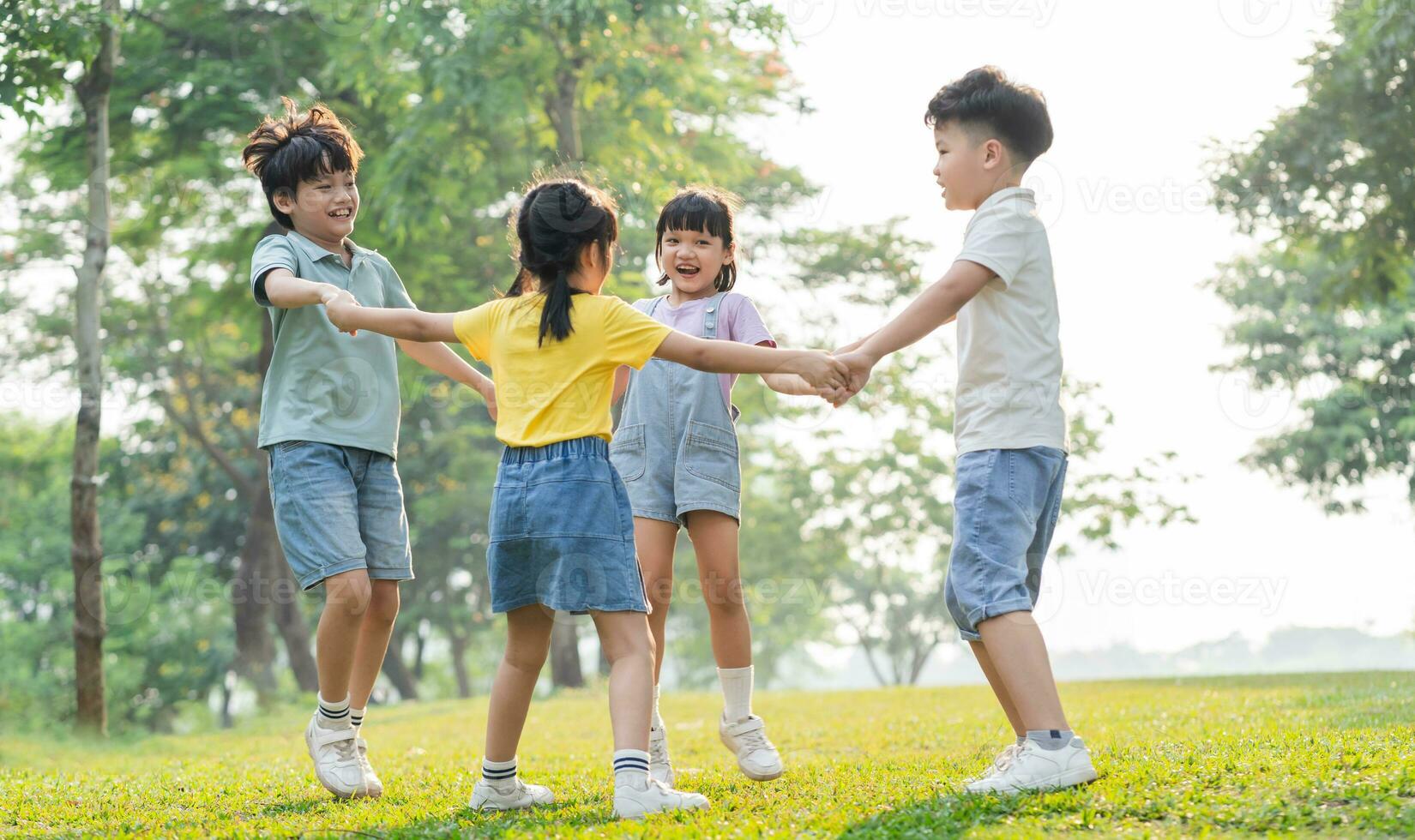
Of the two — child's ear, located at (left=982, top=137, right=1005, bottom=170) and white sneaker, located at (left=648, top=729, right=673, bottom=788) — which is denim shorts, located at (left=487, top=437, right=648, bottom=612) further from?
child's ear, located at (left=982, top=137, right=1005, bottom=170)

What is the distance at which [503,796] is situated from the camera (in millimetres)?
3635

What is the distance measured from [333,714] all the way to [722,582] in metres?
1.41

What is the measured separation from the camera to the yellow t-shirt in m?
3.43

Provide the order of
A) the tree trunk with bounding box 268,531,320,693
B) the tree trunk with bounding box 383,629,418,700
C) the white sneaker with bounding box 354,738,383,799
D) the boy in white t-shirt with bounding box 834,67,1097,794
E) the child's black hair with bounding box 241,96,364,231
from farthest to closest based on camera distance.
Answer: the tree trunk with bounding box 383,629,418,700
the tree trunk with bounding box 268,531,320,693
the child's black hair with bounding box 241,96,364,231
the white sneaker with bounding box 354,738,383,799
the boy in white t-shirt with bounding box 834,67,1097,794

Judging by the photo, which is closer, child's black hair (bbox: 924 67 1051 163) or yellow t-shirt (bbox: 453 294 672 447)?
yellow t-shirt (bbox: 453 294 672 447)

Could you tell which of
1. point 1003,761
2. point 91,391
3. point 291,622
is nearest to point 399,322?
point 1003,761

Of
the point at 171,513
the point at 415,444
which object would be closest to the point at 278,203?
the point at 415,444

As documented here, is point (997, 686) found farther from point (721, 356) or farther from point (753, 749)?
point (721, 356)

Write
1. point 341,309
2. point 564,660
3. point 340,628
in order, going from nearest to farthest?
point 341,309 → point 340,628 → point 564,660

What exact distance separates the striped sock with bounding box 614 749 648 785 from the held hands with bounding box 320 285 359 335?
1537mm

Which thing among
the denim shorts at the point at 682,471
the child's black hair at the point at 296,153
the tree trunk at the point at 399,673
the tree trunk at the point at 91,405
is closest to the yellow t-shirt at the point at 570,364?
the denim shorts at the point at 682,471

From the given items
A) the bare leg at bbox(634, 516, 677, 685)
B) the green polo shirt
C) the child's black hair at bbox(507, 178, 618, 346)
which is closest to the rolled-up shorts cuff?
the bare leg at bbox(634, 516, 677, 685)

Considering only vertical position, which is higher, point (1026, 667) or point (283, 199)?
point (283, 199)

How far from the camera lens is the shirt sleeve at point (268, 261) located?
396 cm
